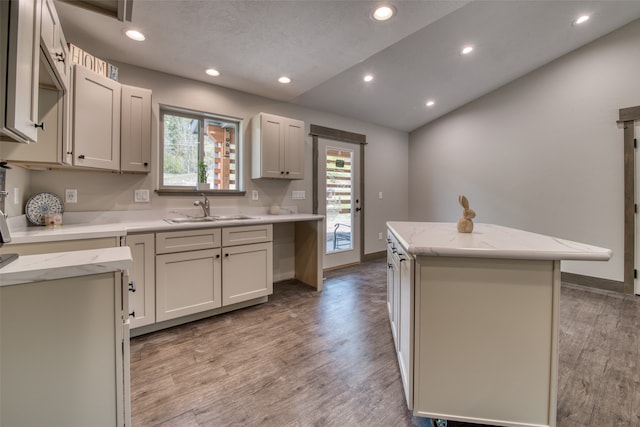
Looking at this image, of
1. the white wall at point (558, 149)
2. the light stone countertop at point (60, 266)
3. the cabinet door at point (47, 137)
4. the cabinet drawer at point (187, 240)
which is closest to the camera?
the light stone countertop at point (60, 266)

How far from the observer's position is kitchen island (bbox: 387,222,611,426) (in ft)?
3.84

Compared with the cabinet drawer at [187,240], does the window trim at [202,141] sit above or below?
above

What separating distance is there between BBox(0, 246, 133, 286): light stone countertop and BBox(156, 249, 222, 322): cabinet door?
1276 millimetres

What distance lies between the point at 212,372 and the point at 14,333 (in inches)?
45.9

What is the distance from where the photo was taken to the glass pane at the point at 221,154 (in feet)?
9.98

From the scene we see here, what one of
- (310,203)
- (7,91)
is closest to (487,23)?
(310,203)

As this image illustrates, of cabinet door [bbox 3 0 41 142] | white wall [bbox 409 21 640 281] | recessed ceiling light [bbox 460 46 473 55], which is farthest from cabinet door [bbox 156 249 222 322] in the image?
white wall [bbox 409 21 640 281]

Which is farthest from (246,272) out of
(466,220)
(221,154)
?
(466,220)

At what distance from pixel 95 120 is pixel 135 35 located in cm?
72

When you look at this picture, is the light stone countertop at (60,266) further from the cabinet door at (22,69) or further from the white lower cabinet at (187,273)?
the white lower cabinet at (187,273)

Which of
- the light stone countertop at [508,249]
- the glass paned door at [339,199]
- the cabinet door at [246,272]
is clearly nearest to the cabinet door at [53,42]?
the cabinet door at [246,272]

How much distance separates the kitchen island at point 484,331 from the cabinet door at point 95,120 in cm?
236

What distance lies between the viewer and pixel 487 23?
8.68ft

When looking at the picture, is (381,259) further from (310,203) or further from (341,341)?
(341,341)
